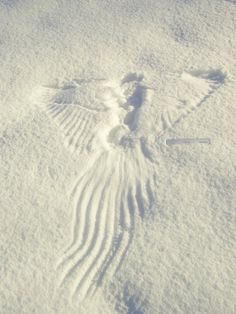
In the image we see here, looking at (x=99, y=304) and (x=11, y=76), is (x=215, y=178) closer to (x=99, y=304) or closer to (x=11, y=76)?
(x=99, y=304)

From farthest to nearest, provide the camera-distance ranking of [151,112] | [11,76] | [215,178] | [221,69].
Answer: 1. [11,76]
2. [221,69]
3. [151,112]
4. [215,178]

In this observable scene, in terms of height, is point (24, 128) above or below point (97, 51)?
below

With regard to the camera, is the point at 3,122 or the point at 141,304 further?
the point at 3,122

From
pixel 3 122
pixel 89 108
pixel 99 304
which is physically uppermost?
pixel 89 108

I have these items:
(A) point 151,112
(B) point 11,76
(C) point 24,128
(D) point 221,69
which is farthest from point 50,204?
(D) point 221,69
